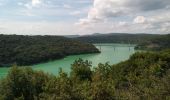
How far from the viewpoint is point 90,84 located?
58.0 ft

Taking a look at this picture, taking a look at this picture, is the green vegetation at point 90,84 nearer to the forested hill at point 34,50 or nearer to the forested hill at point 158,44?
the forested hill at point 34,50

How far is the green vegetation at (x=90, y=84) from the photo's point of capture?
13747 mm

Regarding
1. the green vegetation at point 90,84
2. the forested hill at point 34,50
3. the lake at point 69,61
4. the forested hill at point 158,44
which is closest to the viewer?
the green vegetation at point 90,84

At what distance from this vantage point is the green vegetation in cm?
1375

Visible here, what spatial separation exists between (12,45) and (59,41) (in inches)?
935

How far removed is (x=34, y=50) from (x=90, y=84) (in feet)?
227

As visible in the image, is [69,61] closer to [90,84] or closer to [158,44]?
[158,44]

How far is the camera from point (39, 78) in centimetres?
2830

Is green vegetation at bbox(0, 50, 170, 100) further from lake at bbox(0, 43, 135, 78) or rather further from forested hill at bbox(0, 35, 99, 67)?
forested hill at bbox(0, 35, 99, 67)

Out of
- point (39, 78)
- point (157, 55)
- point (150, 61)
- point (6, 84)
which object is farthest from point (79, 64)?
point (157, 55)

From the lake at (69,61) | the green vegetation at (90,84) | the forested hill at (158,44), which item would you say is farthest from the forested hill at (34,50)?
the green vegetation at (90,84)

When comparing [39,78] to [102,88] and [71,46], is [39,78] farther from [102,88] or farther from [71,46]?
[71,46]

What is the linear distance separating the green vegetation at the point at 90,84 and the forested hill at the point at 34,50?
3579 cm

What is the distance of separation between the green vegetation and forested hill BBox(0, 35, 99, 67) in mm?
35794
